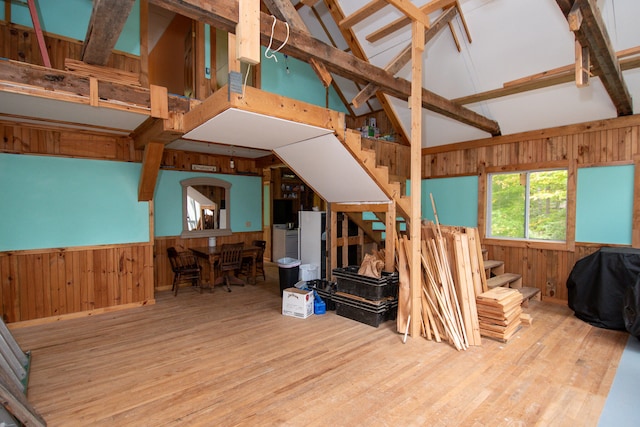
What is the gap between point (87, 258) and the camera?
4.79 meters

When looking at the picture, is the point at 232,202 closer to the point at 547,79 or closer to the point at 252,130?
the point at 252,130

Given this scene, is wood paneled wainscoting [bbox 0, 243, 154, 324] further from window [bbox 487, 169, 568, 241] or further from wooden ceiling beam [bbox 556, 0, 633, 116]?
window [bbox 487, 169, 568, 241]

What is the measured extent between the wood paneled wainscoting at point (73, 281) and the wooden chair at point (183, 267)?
46cm

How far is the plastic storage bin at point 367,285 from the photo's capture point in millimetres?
4211

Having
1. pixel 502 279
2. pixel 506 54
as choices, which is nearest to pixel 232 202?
pixel 502 279

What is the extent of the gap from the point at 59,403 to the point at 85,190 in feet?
10.5

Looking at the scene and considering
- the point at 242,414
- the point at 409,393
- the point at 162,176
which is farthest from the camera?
the point at 162,176

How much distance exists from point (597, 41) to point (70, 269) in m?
6.91

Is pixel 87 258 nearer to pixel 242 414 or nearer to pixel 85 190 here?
pixel 85 190

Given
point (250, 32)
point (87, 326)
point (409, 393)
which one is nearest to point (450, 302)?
point (409, 393)

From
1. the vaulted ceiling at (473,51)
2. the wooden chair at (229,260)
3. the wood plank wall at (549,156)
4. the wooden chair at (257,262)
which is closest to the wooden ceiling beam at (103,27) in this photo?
the vaulted ceiling at (473,51)

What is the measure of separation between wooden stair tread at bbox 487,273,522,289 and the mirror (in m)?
5.10

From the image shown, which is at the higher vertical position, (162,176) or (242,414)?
(162,176)

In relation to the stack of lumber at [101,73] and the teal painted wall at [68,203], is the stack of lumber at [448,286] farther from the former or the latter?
the teal painted wall at [68,203]
